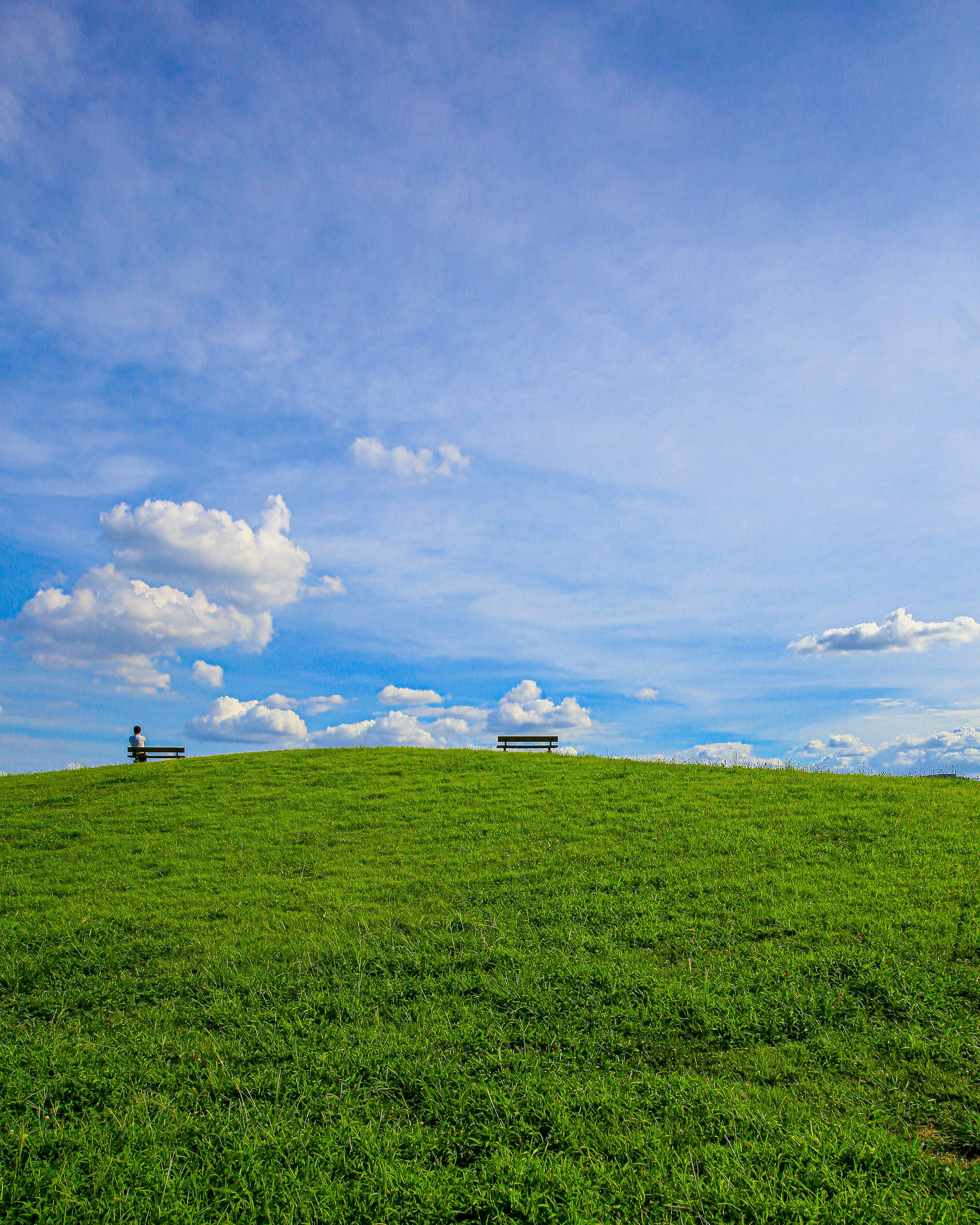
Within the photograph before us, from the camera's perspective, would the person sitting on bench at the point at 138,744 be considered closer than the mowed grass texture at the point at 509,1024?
No

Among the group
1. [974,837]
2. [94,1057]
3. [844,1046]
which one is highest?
[974,837]

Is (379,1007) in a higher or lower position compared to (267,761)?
lower

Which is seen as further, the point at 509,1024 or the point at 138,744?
the point at 138,744

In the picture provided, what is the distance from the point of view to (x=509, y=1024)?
7.05 metres

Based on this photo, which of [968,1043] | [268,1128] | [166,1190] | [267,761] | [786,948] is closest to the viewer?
[166,1190]

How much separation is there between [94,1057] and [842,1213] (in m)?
6.91

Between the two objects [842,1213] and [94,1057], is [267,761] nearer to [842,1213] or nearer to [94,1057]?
[94,1057]

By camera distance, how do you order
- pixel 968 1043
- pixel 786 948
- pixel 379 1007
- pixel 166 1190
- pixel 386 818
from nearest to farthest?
pixel 166 1190 → pixel 968 1043 → pixel 379 1007 → pixel 786 948 → pixel 386 818

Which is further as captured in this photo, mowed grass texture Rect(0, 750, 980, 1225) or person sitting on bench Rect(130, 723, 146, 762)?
person sitting on bench Rect(130, 723, 146, 762)

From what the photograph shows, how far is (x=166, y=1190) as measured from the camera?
4910 mm

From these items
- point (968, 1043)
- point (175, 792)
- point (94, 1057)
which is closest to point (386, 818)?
point (175, 792)

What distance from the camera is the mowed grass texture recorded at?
4.89m

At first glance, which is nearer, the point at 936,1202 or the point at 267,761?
the point at 936,1202

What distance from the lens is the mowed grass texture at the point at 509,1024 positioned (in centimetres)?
489
